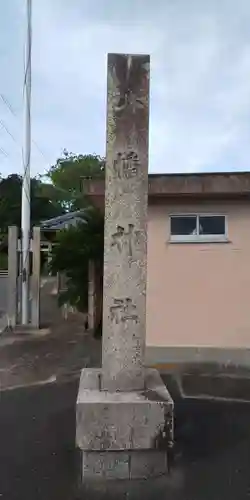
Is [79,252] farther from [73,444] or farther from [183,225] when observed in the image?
[73,444]

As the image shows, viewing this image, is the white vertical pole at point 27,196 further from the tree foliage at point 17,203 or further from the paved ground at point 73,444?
the tree foliage at point 17,203

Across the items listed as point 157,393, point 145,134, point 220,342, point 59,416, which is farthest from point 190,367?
point 145,134

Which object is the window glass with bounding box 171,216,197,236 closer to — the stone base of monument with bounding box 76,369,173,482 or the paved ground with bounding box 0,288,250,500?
the paved ground with bounding box 0,288,250,500

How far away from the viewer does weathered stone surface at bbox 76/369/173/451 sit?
4.09m

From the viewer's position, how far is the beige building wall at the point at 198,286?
870 cm

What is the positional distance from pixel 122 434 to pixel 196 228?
17.2 ft

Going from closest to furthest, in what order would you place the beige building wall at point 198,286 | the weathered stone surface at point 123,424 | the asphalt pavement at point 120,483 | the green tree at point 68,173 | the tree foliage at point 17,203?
1. the asphalt pavement at point 120,483
2. the weathered stone surface at point 123,424
3. the beige building wall at point 198,286
4. the tree foliage at point 17,203
5. the green tree at point 68,173

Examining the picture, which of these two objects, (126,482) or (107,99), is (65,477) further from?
(107,99)

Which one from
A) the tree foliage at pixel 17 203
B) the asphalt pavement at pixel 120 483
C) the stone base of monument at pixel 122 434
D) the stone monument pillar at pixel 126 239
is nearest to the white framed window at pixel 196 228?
the asphalt pavement at pixel 120 483

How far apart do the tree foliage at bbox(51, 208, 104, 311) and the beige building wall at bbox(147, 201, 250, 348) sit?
10.3 ft

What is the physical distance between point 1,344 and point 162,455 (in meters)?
6.78

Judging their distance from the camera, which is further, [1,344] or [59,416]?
[1,344]

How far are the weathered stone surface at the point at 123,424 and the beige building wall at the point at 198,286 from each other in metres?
4.60

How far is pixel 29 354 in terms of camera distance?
9.50m
